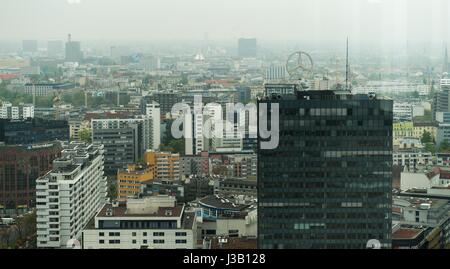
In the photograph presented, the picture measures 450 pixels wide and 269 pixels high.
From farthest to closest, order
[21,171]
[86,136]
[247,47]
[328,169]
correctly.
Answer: [86,136], [21,171], [247,47], [328,169]

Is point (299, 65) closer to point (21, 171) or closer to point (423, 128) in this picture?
point (423, 128)

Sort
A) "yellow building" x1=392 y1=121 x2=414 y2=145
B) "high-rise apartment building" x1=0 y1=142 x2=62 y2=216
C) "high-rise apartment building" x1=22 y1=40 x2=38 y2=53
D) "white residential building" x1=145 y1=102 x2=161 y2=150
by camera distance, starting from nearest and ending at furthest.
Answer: "high-rise apartment building" x1=22 y1=40 x2=38 y2=53, "yellow building" x1=392 y1=121 x2=414 y2=145, "high-rise apartment building" x1=0 y1=142 x2=62 y2=216, "white residential building" x1=145 y1=102 x2=161 y2=150

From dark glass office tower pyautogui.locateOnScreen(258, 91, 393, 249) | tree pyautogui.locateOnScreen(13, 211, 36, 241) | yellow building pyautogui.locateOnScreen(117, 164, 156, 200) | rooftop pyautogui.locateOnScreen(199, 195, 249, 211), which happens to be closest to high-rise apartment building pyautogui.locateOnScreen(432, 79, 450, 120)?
dark glass office tower pyautogui.locateOnScreen(258, 91, 393, 249)

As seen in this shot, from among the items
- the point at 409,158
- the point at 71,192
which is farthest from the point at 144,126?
the point at 409,158

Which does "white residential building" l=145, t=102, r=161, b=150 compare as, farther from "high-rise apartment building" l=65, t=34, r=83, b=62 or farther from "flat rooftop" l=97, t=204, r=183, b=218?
"flat rooftop" l=97, t=204, r=183, b=218
